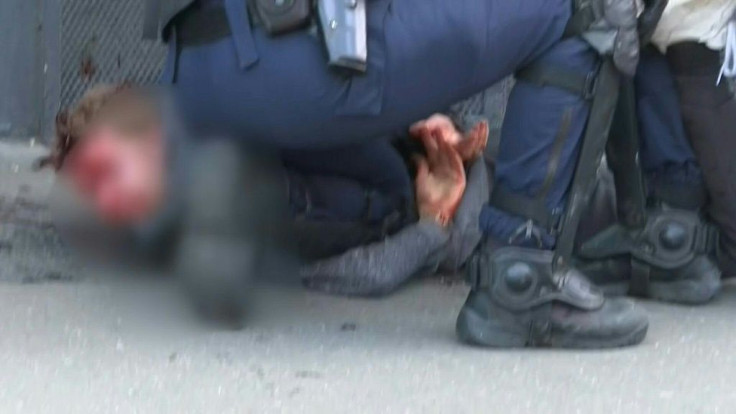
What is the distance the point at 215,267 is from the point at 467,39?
2.30ft

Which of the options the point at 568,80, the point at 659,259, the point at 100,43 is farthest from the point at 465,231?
the point at 100,43

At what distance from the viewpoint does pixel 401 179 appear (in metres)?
3.69

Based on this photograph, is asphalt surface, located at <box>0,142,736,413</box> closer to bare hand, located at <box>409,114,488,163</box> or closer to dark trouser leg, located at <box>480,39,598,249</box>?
dark trouser leg, located at <box>480,39,598,249</box>

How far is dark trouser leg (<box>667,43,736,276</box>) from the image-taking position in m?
3.30

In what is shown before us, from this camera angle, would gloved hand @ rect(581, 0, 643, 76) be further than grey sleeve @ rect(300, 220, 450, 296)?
No

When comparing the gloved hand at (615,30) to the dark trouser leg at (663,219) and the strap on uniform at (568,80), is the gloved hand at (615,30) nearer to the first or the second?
the strap on uniform at (568,80)

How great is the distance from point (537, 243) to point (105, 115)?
39.7 inches

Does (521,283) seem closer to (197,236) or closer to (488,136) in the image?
(197,236)

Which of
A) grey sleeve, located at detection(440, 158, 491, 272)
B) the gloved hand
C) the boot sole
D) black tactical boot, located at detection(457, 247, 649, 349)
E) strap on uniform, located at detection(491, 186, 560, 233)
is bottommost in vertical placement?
grey sleeve, located at detection(440, 158, 491, 272)

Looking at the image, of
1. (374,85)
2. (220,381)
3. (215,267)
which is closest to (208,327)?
(215,267)

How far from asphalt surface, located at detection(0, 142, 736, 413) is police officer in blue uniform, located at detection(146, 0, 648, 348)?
0.39 feet

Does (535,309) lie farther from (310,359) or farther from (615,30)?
(615,30)

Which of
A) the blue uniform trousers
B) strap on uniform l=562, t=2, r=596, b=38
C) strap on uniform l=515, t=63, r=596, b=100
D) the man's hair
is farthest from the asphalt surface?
strap on uniform l=562, t=2, r=596, b=38

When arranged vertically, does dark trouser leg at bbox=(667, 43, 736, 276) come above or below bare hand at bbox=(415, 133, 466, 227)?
above
